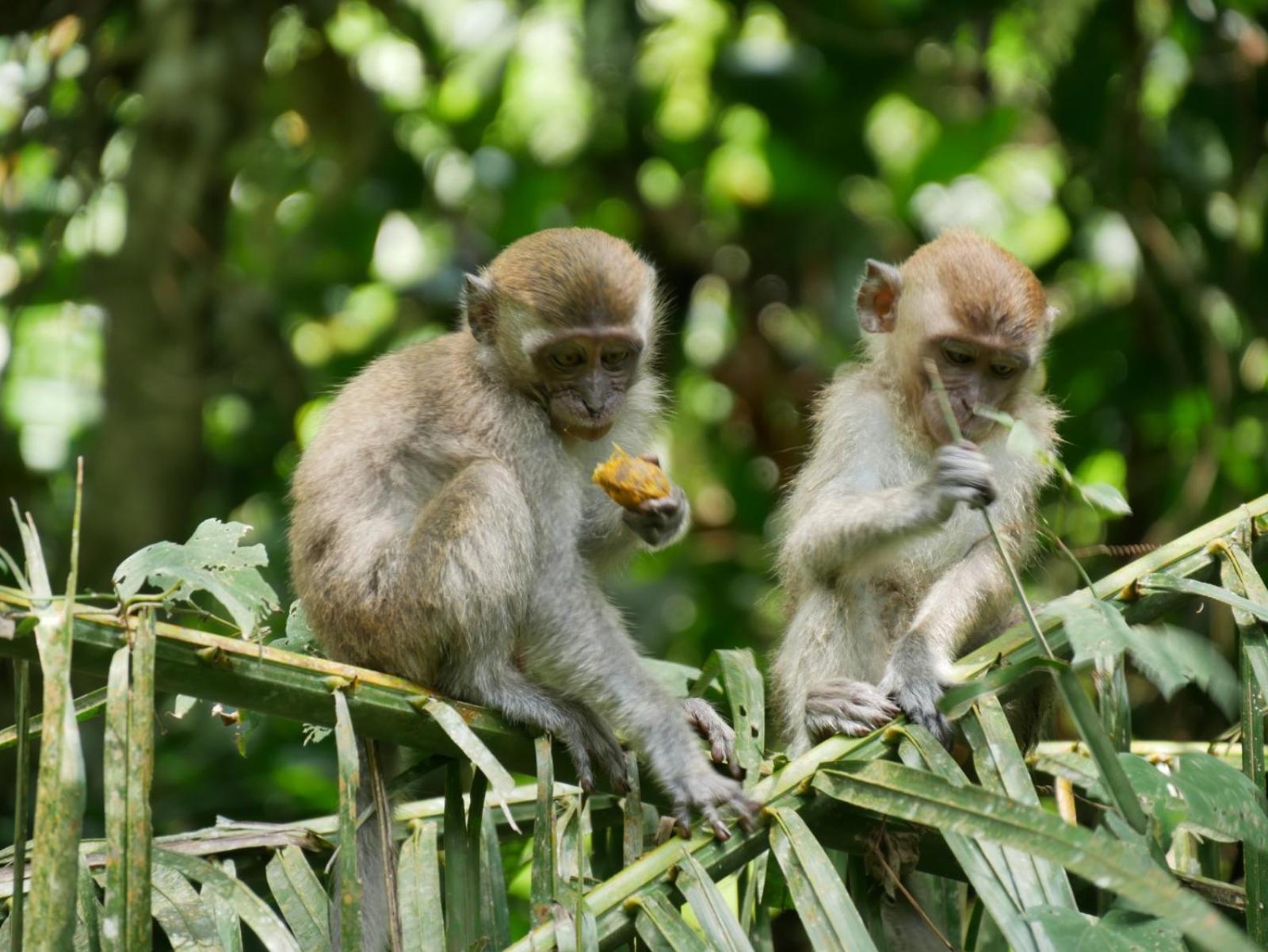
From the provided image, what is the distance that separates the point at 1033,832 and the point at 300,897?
178cm

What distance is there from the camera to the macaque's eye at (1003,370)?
4770mm

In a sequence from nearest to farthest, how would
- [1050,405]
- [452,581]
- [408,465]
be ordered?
[452,581] < [408,465] < [1050,405]

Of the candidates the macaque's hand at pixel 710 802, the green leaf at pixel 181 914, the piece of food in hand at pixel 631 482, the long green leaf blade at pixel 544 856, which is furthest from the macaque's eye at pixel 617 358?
the green leaf at pixel 181 914

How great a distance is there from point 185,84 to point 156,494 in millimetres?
2049

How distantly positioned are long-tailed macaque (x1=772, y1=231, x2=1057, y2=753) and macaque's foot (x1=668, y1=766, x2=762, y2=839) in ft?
2.11

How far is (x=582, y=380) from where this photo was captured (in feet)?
16.1

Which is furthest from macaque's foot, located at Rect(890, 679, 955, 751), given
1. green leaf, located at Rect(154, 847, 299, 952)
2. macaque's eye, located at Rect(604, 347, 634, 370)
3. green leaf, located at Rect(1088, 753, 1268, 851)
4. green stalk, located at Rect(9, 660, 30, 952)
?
green stalk, located at Rect(9, 660, 30, 952)

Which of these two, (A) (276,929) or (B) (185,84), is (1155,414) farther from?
(A) (276,929)

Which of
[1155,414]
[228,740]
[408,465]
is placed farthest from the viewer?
[1155,414]

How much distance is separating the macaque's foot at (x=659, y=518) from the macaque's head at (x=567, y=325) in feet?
1.21

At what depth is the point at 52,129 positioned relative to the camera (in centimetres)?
726

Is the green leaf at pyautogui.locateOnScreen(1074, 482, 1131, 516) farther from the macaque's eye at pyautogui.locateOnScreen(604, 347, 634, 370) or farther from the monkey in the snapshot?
the macaque's eye at pyautogui.locateOnScreen(604, 347, 634, 370)

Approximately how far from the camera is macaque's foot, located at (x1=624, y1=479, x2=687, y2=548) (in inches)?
179

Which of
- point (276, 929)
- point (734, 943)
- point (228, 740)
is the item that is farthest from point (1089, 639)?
point (228, 740)
